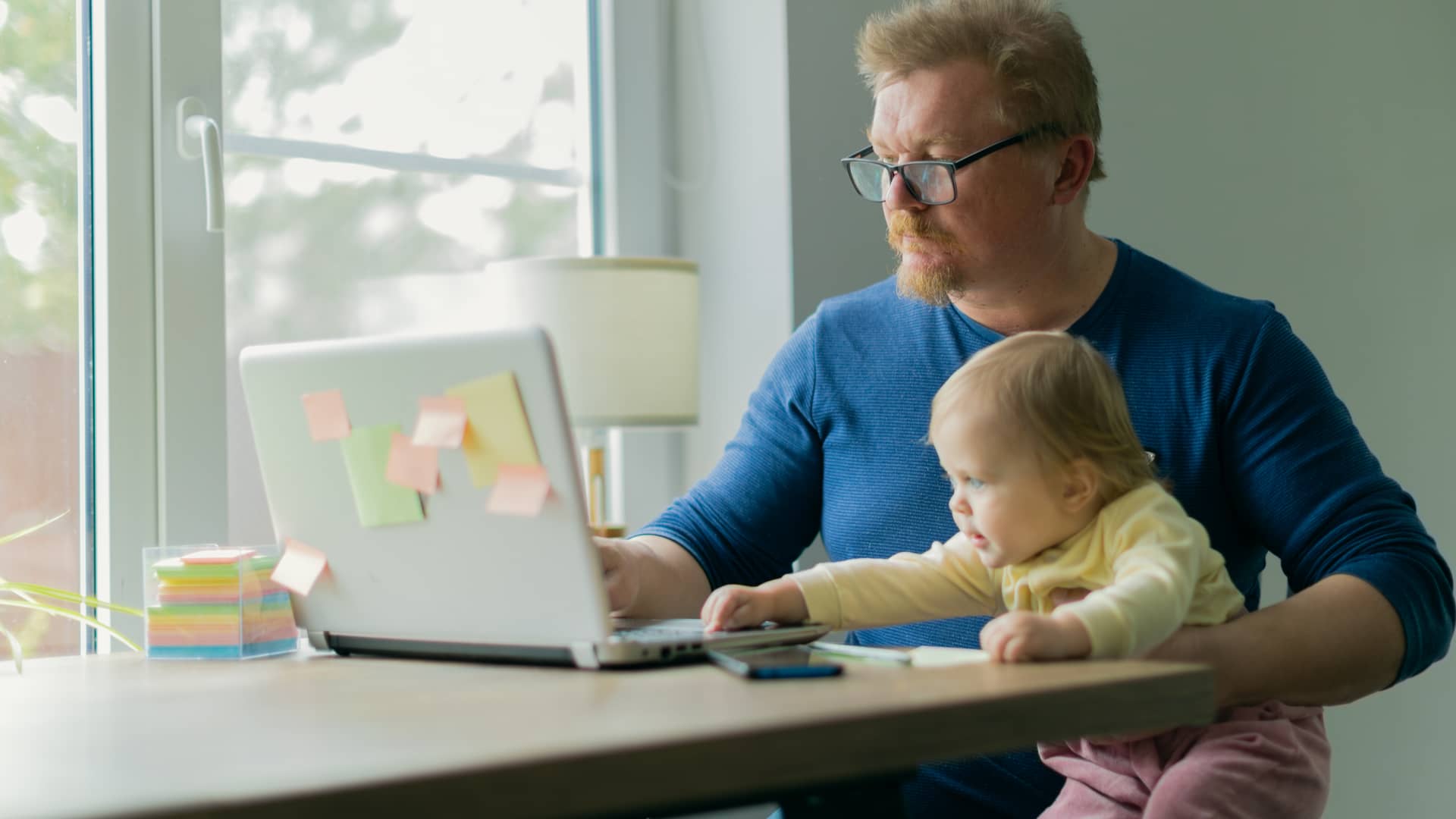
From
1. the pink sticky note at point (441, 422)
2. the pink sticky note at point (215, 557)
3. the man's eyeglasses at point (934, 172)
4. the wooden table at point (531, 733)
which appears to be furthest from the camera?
the man's eyeglasses at point (934, 172)

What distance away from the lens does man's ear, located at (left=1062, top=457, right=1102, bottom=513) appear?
1.14 meters

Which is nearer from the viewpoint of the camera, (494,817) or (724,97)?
(494,817)

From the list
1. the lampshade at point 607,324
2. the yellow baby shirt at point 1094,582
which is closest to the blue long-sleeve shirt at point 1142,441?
the yellow baby shirt at point 1094,582

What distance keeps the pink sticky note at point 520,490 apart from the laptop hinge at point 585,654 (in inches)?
4.0

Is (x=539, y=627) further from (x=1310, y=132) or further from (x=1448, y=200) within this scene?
(x=1448, y=200)

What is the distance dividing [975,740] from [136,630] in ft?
5.03

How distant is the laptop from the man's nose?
60 centimetres

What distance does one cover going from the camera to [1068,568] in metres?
1.15

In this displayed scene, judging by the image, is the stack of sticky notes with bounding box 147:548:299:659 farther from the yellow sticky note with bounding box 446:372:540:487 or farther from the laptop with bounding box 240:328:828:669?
the yellow sticky note with bounding box 446:372:540:487

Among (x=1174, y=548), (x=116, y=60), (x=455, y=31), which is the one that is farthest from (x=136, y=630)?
(x=1174, y=548)

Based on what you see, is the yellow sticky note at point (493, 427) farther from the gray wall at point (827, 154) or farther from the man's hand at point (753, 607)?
the gray wall at point (827, 154)

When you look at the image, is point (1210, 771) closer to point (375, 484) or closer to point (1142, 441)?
point (1142, 441)

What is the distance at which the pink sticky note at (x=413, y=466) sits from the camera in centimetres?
106

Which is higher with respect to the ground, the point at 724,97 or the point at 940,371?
the point at 724,97
